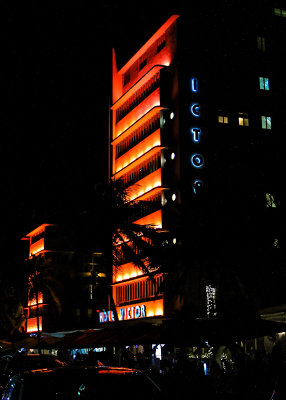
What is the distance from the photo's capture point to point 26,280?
2547 inches

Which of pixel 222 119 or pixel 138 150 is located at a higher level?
pixel 222 119

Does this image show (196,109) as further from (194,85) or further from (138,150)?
(138,150)

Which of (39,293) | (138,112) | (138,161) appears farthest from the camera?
(39,293)

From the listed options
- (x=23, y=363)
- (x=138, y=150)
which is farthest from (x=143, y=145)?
(x=23, y=363)

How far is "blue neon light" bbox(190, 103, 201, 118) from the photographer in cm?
6085

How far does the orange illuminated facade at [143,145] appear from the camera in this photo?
6224 cm

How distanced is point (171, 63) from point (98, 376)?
2324 inches

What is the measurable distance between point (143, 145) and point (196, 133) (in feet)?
30.5

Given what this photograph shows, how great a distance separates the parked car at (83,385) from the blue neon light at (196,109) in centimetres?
5394

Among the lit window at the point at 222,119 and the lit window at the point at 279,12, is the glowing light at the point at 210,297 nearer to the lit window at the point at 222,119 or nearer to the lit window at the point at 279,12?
the lit window at the point at 222,119

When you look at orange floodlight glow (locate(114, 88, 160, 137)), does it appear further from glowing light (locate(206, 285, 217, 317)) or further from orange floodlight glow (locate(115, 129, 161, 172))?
glowing light (locate(206, 285, 217, 317))

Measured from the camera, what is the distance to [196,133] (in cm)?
6016

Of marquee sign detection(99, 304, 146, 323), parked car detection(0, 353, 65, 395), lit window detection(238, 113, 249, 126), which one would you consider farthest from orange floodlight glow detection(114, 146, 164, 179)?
parked car detection(0, 353, 65, 395)

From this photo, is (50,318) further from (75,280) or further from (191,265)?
(191,265)
